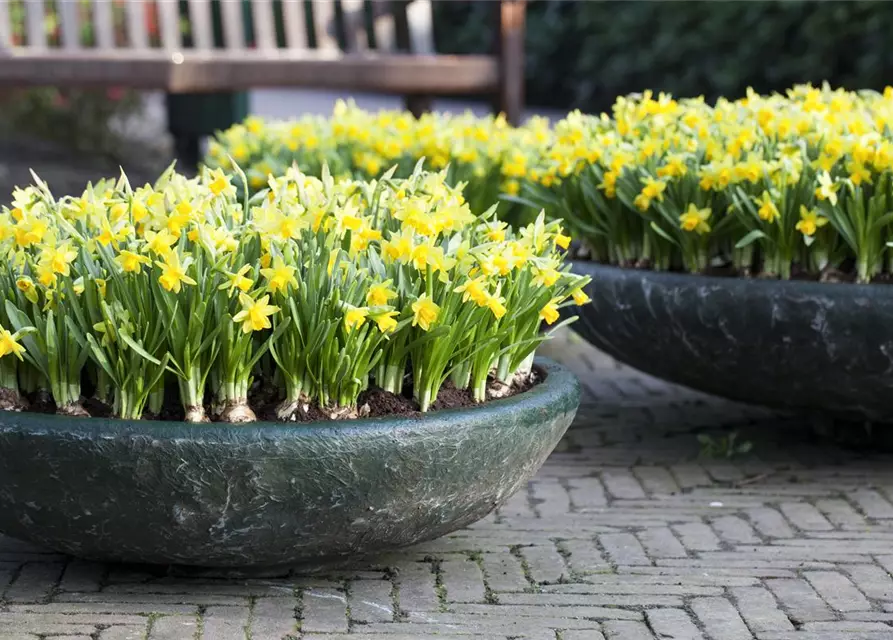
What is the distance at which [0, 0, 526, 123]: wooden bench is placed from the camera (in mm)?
6488

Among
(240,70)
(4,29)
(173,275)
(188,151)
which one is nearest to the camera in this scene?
(173,275)

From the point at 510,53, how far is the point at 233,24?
1.37 metres

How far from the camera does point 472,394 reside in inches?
113

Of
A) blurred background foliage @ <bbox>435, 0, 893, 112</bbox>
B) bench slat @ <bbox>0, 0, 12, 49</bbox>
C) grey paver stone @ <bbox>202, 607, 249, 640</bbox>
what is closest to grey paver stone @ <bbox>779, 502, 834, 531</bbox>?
grey paver stone @ <bbox>202, 607, 249, 640</bbox>

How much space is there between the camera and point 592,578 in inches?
115

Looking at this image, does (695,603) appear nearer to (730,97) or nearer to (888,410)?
(888,410)

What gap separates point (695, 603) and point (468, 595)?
457 millimetres

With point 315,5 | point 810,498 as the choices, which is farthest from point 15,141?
point 810,498

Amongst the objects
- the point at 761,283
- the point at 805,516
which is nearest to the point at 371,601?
the point at 805,516

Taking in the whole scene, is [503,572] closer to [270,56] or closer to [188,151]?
[270,56]

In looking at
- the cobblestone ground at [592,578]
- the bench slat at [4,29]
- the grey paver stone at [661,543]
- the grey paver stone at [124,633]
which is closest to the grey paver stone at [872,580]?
the cobblestone ground at [592,578]

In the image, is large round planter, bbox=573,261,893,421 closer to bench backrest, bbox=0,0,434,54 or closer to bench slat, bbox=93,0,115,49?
bench backrest, bbox=0,0,434,54

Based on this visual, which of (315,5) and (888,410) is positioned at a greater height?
(315,5)

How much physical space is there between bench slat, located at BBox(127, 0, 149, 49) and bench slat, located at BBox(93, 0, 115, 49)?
0.30 ft
